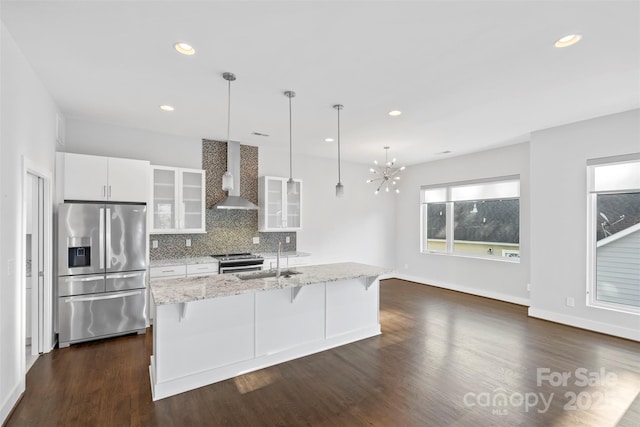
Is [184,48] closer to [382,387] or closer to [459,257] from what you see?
[382,387]

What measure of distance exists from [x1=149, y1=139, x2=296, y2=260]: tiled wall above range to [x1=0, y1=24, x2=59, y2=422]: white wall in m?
2.24

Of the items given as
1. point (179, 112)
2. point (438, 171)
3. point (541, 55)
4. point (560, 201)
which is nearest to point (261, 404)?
point (179, 112)

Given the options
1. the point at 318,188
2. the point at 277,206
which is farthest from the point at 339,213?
the point at 277,206

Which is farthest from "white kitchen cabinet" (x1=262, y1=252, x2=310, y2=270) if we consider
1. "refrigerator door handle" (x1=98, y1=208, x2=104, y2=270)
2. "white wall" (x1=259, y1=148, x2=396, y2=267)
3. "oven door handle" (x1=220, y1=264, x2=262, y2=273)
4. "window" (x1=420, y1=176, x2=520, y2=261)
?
"window" (x1=420, y1=176, x2=520, y2=261)

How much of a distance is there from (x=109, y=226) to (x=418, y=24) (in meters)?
4.08

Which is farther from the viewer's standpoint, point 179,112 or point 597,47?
point 179,112

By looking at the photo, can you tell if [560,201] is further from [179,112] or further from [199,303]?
[179,112]

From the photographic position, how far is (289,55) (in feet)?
8.52

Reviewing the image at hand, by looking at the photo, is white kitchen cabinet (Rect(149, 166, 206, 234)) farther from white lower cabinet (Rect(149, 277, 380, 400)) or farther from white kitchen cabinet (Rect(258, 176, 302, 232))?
white lower cabinet (Rect(149, 277, 380, 400))

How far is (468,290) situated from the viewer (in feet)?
21.0

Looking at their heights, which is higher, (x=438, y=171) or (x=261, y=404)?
(x=438, y=171)

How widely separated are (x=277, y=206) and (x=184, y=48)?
3.48m

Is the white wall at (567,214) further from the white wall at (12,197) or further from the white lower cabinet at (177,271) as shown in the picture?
the white wall at (12,197)

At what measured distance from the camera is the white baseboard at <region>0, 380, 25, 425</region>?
2.27m
